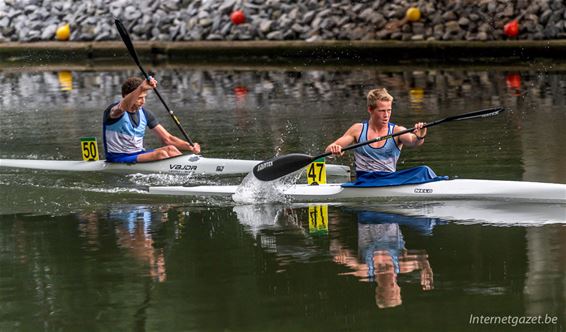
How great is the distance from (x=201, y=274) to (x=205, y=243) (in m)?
1.32

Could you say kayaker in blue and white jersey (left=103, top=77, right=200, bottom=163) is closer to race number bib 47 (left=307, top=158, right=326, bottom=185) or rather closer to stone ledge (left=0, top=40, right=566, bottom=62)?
race number bib 47 (left=307, top=158, right=326, bottom=185)

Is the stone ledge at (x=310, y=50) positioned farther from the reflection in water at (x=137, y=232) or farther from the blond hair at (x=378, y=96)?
the reflection in water at (x=137, y=232)

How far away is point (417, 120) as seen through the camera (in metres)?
20.0

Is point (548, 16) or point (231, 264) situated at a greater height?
point (548, 16)

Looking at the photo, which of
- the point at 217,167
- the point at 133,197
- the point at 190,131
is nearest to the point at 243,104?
the point at 190,131

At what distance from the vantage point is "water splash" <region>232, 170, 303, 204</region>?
43.1ft

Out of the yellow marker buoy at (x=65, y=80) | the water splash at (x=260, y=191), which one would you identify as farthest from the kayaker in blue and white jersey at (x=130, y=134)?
the yellow marker buoy at (x=65, y=80)

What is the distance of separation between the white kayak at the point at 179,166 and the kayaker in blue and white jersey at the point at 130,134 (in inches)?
3.2

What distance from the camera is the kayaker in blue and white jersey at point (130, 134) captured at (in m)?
15.4

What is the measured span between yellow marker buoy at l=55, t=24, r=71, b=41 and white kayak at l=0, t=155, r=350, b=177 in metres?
21.0

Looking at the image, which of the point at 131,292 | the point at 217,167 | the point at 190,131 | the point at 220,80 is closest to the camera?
the point at 131,292

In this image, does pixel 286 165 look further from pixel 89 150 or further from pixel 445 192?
pixel 89 150

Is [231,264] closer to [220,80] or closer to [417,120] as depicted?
[417,120]

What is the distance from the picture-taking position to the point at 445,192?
1238 centimetres
